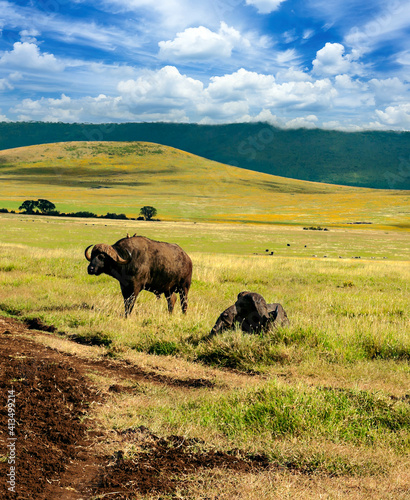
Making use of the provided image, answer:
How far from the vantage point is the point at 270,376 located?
289 inches

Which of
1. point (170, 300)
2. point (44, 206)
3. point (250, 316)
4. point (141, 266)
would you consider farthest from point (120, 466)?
point (44, 206)

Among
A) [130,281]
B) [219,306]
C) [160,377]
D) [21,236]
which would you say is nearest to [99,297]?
[130,281]

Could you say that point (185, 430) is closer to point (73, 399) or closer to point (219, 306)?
point (73, 399)

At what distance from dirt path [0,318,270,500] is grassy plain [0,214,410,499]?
197 millimetres

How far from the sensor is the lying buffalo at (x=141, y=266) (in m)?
11.2

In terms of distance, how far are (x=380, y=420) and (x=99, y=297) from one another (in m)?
8.85

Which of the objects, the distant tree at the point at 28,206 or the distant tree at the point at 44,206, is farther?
the distant tree at the point at 44,206

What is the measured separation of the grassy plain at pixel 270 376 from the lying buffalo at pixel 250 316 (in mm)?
424

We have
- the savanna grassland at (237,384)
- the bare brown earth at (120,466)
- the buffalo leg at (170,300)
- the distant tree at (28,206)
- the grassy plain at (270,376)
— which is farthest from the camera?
the distant tree at (28,206)

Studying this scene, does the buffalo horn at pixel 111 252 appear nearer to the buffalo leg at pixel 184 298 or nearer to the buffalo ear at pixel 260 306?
the buffalo leg at pixel 184 298

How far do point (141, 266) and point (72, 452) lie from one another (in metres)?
7.24

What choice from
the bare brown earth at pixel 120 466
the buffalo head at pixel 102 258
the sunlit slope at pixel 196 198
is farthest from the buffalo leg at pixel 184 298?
the sunlit slope at pixel 196 198

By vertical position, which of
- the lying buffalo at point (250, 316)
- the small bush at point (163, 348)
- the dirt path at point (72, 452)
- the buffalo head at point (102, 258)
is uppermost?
the buffalo head at point (102, 258)

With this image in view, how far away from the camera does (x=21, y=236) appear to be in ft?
129
